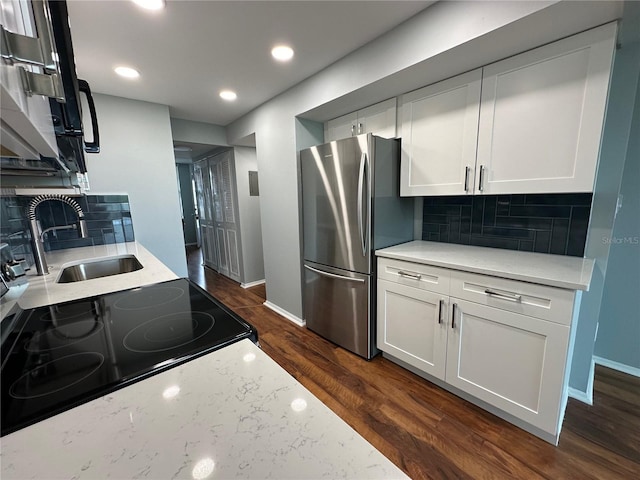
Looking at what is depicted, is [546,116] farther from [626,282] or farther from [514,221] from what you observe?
[626,282]

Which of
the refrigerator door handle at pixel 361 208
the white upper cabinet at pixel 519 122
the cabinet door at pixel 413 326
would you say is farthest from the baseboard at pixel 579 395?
the refrigerator door handle at pixel 361 208

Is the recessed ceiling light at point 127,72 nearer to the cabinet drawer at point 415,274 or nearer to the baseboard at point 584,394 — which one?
the cabinet drawer at point 415,274

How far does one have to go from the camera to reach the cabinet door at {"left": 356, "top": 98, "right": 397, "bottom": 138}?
207cm

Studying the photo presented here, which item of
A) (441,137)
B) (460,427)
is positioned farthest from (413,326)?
(441,137)

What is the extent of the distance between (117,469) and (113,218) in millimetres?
2718

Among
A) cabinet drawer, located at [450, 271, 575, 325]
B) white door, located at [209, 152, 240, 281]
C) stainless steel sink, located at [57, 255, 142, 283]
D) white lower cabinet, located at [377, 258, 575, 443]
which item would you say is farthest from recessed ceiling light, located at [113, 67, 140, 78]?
cabinet drawer, located at [450, 271, 575, 325]

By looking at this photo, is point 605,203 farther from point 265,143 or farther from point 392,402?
point 265,143

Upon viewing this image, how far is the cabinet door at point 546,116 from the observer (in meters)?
1.28

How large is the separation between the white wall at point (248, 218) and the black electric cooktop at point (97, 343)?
2870mm

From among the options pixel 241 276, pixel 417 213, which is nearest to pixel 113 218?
pixel 241 276

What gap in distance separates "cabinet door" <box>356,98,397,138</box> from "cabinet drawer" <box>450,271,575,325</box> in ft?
4.01

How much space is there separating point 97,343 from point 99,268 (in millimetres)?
1420

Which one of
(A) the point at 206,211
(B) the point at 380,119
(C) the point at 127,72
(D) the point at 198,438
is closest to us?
(D) the point at 198,438

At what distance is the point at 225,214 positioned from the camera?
425 cm
